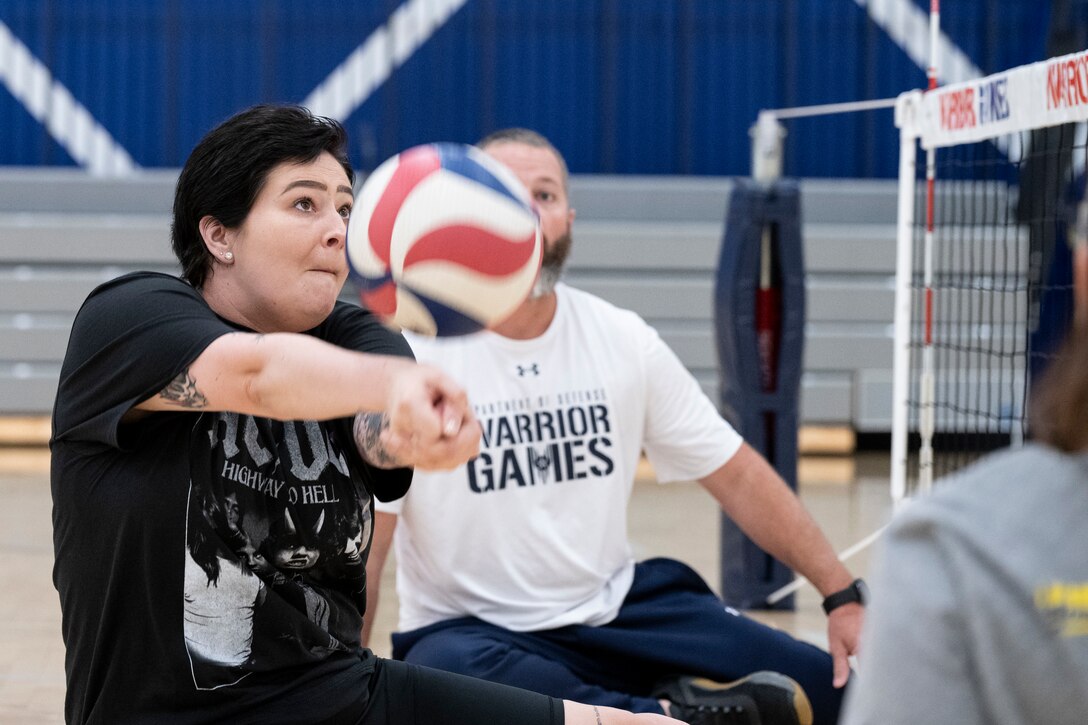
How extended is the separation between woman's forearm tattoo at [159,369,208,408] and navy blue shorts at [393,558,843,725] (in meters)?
1.14

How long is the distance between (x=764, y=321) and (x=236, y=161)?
301 centimetres

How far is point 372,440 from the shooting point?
178 cm

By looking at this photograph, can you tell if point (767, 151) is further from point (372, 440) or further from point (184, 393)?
point (184, 393)

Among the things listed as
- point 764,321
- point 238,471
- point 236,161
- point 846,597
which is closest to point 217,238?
point 236,161

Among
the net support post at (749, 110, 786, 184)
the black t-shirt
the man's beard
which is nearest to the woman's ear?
the black t-shirt

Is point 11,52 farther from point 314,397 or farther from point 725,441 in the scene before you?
point 314,397

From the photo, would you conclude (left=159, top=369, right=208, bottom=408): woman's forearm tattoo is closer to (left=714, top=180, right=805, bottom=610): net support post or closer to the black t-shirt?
the black t-shirt

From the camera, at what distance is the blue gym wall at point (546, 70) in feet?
28.4

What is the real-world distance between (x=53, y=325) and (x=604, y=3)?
395 cm

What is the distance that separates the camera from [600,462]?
2.83 metres

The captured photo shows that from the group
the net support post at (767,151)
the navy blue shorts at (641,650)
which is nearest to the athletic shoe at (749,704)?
the navy blue shorts at (641,650)

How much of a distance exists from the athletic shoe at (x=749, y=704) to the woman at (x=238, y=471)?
0.75 m

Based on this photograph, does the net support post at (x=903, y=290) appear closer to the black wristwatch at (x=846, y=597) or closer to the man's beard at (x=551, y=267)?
the black wristwatch at (x=846, y=597)

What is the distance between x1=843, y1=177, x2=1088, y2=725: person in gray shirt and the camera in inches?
34.3
